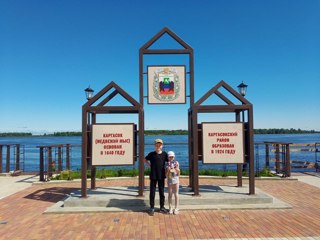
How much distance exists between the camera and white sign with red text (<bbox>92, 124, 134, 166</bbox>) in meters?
6.98

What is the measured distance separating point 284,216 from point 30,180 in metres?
9.30

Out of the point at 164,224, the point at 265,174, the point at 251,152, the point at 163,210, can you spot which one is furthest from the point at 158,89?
the point at 265,174

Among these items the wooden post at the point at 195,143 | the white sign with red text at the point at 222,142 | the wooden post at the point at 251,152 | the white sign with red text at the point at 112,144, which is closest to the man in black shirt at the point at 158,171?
the white sign with red text at the point at 112,144

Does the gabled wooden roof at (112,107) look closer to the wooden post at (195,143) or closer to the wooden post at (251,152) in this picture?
the wooden post at (195,143)

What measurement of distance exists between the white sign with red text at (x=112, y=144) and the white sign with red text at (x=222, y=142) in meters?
2.02

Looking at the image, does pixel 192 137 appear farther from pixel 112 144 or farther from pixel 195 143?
pixel 112 144

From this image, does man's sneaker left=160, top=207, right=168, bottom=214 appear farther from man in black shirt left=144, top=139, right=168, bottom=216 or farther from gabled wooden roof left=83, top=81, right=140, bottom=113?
gabled wooden roof left=83, top=81, right=140, bottom=113

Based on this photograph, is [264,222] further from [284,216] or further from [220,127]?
[220,127]

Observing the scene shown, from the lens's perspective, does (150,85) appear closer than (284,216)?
No

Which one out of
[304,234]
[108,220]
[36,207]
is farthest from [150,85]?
[304,234]

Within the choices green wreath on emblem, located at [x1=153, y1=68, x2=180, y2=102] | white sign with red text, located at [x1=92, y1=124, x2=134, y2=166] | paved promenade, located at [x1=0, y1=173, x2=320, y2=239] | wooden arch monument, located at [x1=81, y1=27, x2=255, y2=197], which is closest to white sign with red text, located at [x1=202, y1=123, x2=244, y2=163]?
wooden arch monument, located at [x1=81, y1=27, x2=255, y2=197]

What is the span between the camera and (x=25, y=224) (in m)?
5.42

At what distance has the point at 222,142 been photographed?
23.5 ft

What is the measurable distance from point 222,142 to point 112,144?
2.95 m
